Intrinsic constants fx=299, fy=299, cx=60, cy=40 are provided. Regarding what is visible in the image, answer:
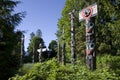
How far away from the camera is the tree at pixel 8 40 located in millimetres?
17188

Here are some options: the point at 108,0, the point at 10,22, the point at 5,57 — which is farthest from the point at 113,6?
the point at 5,57

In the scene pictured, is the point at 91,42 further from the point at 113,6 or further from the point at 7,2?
the point at 113,6

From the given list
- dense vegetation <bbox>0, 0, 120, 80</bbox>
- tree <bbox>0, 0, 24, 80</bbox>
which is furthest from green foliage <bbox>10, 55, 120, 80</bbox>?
tree <bbox>0, 0, 24, 80</bbox>

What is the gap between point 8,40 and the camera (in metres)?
18.6

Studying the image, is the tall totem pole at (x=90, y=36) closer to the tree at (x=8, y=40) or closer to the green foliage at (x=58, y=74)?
the green foliage at (x=58, y=74)

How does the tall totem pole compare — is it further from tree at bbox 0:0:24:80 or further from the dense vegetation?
tree at bbox 0:0:24:80

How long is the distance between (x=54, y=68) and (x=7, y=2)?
11918mm

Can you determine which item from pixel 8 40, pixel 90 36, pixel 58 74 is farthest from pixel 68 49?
pixel 58 74

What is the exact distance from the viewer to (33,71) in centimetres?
867

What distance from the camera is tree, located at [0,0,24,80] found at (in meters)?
17.2

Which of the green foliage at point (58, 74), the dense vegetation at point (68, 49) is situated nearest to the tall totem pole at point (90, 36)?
the dense vegetation at point (68, 49)

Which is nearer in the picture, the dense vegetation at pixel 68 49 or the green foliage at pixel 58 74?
the green foliage at pixel 58 74

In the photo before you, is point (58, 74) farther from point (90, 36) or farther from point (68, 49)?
point (68, 49)

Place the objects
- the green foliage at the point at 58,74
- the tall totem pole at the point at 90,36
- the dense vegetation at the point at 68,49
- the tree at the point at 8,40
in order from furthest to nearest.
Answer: the tree at the point at 8,40
the tall totem pole at the point at 90,36
the dense vegetation at the point at 68,49
the green foliage at the point at 58,74
